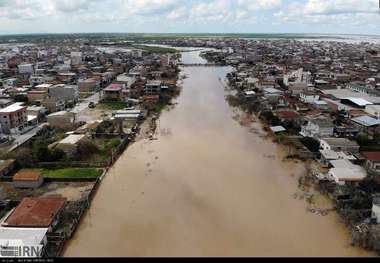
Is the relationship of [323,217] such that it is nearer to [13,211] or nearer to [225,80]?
[13,211]

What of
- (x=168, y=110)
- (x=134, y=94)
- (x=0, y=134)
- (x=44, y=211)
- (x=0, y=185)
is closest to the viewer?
(x=44, y=211)

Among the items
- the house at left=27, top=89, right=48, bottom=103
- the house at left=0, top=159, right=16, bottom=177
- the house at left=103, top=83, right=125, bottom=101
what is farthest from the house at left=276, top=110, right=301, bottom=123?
the house at left=27, top=89, right=48, bottom=103

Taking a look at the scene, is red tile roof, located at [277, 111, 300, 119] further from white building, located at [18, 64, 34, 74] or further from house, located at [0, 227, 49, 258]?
white building, located at [18, 64, 34, 74]

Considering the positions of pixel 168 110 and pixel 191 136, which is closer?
pixel 191 136

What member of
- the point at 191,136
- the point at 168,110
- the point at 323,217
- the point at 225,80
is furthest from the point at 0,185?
the point at 225,80

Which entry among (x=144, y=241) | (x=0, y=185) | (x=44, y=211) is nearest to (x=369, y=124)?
(x=144, y=241)

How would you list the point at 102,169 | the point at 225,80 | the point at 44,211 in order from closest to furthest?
the point at 44,211 → the point at 102,169 → the point at 225,80

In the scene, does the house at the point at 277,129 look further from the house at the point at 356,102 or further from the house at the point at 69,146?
the house at the point at 69,146

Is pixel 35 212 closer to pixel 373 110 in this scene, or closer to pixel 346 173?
pixel 346 173

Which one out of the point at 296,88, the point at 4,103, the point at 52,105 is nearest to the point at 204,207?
the point at 52,105
